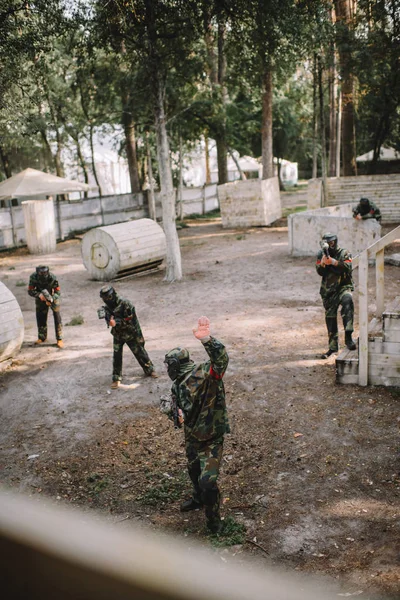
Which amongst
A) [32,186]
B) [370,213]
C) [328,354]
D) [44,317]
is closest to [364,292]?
[328,354]

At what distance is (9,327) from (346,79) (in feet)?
52.7

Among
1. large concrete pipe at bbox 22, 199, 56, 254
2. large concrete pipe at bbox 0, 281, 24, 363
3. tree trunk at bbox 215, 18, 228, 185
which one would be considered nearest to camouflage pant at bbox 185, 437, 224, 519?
large concrete pipe at bbox 0, 281, 24, 363

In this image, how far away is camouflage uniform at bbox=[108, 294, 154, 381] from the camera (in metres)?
8.19

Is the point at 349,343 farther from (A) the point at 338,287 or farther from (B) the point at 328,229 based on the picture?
(B) the point at 328,229

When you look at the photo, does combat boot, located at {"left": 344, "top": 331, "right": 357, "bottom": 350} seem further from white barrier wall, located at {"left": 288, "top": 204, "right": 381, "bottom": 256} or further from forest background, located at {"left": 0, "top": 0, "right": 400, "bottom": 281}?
forest background, located at {"left": 0, "top": 0, "right": 400, "bottom": 281}

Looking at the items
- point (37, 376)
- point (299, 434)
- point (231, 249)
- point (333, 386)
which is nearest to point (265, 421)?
point (299, 434)

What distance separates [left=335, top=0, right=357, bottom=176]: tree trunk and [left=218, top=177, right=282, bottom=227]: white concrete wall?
3.95m

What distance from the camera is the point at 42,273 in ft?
33.9

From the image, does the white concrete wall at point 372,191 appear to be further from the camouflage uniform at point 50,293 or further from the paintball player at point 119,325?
the paintball player at point 119,325

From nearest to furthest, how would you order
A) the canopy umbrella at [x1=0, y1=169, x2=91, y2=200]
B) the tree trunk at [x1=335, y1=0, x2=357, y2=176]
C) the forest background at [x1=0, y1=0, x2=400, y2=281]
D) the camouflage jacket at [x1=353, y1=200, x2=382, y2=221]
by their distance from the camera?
the forest background at [x1=0, y1=0, x2=400, y2=281] < the camouflage jacket at [x1=353, y1=200, x2=382, y2=221] < the tree trunk at [x1=335, y1=0, x2=357, y2=176] < the canopy umbrella at [x1=0, y1=169, x2=91, y2=200]

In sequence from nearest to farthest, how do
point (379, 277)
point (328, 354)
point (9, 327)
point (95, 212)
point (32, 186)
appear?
point (379, 277)
point (328, 354)
point (9, 327)
point (32, 186)
point (95, 212)

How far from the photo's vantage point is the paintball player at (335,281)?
27.3 ft

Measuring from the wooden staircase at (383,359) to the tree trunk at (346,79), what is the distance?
452 inches

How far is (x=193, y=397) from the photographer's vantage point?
15.8 feet
